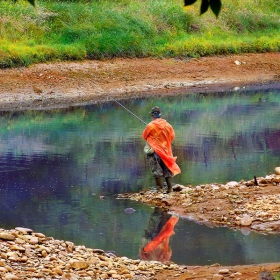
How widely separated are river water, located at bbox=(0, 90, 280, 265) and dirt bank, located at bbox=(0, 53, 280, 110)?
1.27 metres

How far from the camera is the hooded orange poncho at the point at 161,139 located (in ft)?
41.1

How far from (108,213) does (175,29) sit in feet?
66.1

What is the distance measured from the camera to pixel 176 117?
21781 mm

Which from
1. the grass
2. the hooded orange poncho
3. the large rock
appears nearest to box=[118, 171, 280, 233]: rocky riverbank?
the large rock

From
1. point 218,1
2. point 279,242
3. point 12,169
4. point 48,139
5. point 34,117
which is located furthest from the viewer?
point 34,117

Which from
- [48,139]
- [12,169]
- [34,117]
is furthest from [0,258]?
[34,117]

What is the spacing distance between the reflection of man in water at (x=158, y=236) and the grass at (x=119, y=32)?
564 inches

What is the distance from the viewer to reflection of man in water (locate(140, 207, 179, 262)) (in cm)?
980

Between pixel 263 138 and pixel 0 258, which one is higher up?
pixel 0 258

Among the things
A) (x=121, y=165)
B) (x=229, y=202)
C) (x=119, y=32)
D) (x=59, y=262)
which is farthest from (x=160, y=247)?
(x=119, y=32)

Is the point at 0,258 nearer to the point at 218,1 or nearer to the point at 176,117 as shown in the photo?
the point at 218,1

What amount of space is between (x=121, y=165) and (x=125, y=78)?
11516 millimetres

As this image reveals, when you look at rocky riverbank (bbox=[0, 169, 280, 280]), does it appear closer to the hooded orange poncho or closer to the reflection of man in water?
the reflection of man in water

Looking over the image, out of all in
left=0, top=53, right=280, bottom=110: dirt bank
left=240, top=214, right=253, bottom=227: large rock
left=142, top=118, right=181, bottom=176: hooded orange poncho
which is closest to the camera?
left=240, top=214, right=253, bottom=227: large rock
